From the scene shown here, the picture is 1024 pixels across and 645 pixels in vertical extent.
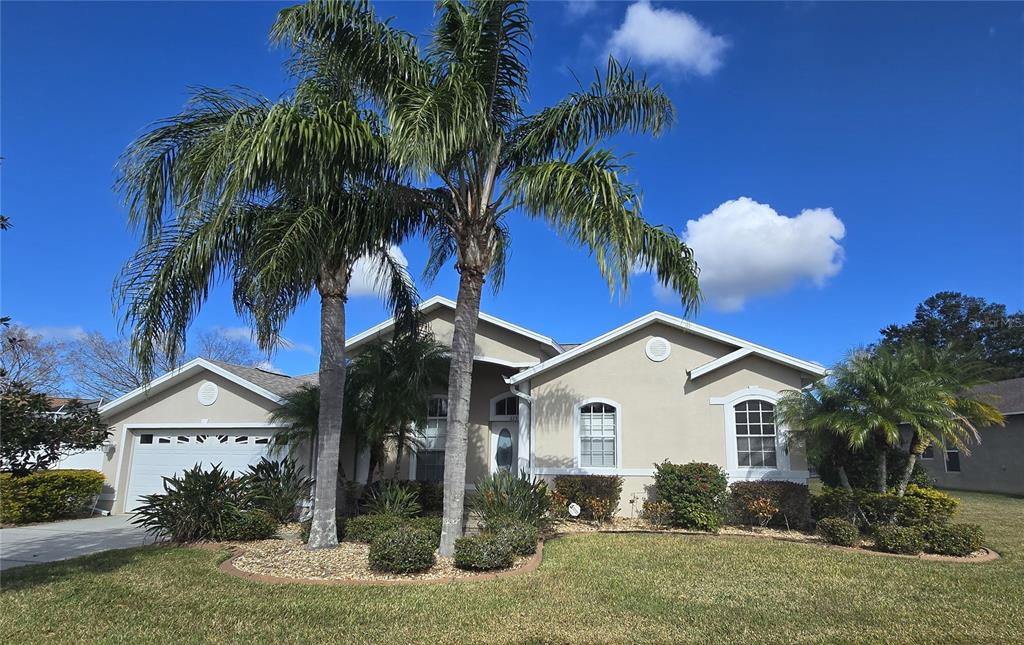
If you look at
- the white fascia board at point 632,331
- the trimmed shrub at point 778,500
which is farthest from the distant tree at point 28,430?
the trimmed shrub at point 778,500

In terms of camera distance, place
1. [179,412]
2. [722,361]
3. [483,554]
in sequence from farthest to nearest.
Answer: [179,412] < [722,361] < [483,554]

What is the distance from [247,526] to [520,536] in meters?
4.96

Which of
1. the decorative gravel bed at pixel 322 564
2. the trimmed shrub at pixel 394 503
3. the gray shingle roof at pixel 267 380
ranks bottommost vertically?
the decorative gravel bed at pixel 322 564

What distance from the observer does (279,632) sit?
5.89 m

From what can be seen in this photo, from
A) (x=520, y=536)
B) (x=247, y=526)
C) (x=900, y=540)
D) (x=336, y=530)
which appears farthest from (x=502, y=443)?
(x=900, y=540)

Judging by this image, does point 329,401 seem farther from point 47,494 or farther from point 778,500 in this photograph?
point 778,500

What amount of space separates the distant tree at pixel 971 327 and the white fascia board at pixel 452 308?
3561cm

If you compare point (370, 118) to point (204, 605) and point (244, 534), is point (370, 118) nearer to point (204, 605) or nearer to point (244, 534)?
point (204, 605)

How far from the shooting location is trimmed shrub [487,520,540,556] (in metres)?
8.97

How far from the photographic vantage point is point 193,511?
10.4 metres

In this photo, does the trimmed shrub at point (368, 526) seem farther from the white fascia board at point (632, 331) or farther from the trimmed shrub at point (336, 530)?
the white fascia board at point (632, 331)

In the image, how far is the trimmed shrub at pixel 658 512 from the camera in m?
12.5

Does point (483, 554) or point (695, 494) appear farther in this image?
point (695, 494)

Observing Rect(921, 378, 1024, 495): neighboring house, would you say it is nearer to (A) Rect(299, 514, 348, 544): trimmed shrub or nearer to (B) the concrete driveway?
(A) Rect(299, 514, 348, 544): trimmed shrub
